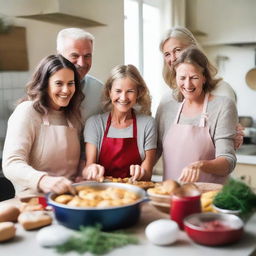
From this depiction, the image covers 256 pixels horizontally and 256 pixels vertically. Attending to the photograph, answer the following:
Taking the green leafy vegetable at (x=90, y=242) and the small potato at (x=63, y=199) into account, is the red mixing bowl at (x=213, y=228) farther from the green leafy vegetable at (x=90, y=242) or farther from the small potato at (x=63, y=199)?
the small potato at (x=63, y=199)

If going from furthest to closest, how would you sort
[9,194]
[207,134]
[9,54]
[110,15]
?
[110,15] → [9,54] → [9,194] → [207,134]

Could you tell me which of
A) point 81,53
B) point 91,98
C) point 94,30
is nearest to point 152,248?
point 91,98

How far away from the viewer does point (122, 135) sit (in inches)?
59.1

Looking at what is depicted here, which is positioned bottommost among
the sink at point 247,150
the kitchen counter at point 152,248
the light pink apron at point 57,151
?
the sink at point 247,150

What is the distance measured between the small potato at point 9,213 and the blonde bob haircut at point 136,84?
2.16 feet

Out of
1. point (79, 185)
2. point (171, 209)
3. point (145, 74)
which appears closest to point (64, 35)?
point (79, 185)

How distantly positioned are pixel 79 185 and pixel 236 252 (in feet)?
1.41

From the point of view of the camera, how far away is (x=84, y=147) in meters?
1.53

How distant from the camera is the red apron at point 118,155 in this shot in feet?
4.86

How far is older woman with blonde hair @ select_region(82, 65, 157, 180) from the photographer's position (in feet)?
4.85

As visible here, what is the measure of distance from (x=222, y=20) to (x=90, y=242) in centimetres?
307

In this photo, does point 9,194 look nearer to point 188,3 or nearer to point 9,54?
point 9,54

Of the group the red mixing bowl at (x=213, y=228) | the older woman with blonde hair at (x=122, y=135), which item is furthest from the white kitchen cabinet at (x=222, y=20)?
the red mixing bowl at (x=213, y=228)

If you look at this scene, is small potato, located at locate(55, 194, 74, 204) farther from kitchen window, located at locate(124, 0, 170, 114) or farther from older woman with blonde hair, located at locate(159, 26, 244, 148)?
kitchen window, located at locate(124, 0, 170, 114)
